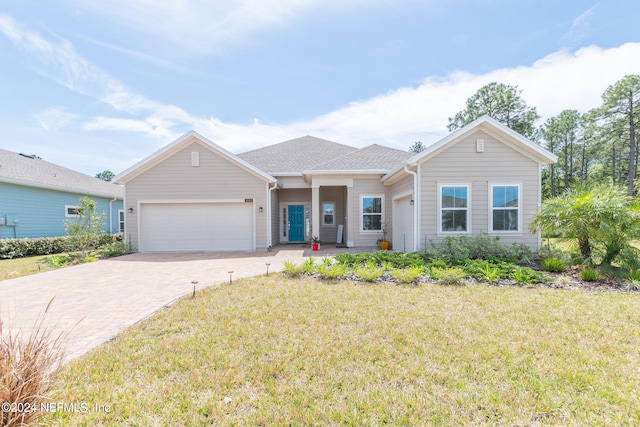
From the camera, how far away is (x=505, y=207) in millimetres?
10055

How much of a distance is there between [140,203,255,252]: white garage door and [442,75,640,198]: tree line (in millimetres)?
27269

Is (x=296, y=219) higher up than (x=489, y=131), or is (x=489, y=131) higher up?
(x=489, y=131)

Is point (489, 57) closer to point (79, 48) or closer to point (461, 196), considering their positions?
point (461, 196)

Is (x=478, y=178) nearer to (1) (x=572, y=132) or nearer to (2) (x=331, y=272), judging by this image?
(2) (x=331, y=272)

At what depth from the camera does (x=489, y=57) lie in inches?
539

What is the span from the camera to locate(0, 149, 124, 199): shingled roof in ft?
44.4

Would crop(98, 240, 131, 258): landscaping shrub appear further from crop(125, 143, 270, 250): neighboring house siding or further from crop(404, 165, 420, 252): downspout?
crop(404, 165, 420, 252): downspout

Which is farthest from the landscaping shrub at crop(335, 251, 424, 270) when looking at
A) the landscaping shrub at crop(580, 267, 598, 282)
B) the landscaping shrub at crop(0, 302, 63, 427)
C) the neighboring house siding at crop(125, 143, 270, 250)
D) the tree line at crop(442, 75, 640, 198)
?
the tree line at crop(442, 75, 640, 198)

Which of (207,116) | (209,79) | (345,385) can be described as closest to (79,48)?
(209,79)

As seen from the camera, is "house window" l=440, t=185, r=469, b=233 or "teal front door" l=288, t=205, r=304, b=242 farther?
"teal front door" l=288, t=205, r=304, b=242

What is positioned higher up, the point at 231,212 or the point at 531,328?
the point at 231,212

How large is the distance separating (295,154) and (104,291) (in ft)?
40.7

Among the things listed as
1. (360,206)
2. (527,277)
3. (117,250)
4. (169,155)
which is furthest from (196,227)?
(527,277)

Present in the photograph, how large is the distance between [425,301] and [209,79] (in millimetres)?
11885
